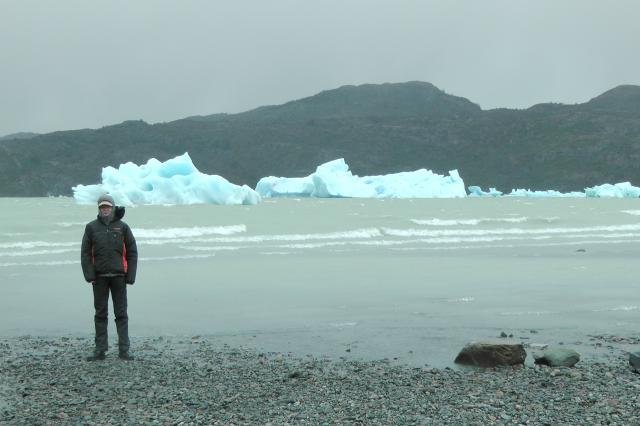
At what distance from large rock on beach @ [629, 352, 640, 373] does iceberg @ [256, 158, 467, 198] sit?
6394 cm

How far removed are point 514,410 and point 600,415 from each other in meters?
0.56

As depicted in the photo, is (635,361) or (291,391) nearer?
(291,391)

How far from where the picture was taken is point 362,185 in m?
75.4

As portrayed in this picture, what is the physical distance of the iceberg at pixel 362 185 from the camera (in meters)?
72.8

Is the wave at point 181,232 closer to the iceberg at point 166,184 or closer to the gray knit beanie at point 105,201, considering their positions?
the gray knit beanie at point 105,201

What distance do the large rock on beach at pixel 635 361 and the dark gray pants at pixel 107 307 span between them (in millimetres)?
4494

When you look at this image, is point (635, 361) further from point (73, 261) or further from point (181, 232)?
point (181, 232)

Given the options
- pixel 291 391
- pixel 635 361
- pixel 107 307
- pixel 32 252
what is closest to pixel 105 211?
pixel 107 307

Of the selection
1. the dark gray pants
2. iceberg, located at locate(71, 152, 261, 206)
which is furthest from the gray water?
iceberg, located at locate(71, 152, 261, 206)

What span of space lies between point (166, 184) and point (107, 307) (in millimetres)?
48949

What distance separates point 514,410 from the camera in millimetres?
5512

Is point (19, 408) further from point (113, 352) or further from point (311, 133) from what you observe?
point (311, 133)

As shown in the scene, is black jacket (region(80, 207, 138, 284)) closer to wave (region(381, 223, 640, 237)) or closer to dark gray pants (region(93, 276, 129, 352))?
dark gray pants (region(93, 276, 129, 352))

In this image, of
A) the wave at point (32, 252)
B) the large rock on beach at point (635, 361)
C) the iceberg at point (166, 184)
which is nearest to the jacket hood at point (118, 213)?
the large rock on beach at point (635, 361)
